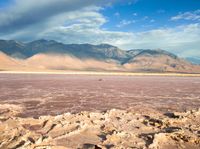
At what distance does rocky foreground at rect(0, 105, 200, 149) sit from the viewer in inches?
407

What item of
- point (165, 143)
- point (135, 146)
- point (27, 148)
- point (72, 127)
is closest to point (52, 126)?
point (72, 127)

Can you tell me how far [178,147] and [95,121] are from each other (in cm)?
510

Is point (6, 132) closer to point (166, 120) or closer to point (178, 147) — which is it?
point (178, 147)

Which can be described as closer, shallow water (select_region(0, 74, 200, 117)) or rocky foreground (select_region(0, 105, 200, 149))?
rocky foreground (select_region(0, 105, 200, 149))

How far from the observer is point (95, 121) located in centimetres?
1416

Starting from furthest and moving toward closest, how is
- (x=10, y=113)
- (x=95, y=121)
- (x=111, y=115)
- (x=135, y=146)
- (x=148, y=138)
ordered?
1. (x=10, y=113)
2. (x=111, y=115)
3. (x=95, y=121)
4. (x=148, y=138)
5. (x=135, y=146)

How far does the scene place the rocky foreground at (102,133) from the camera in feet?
33.9

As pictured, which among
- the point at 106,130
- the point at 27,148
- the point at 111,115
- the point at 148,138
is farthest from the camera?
the point at 111,115

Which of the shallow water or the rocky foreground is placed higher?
the rocky foreground

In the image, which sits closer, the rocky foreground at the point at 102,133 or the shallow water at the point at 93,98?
the rocky foreground at the point at 102,133

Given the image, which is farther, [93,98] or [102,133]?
[93,98]

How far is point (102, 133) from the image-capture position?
1196cm

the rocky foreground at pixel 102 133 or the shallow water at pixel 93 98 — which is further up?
the rocky foreground at pixel 102 133

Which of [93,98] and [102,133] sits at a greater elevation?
[102,133]
